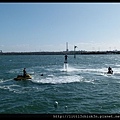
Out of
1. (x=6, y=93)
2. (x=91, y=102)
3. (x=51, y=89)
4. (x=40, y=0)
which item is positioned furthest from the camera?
(x=51, y=89)

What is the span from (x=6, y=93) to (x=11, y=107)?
664 cm

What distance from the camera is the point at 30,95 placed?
25.5 meters

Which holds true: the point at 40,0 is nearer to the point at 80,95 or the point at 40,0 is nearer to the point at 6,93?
the point at 80,95

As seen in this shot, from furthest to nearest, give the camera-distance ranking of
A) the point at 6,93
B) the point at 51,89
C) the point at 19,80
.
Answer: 1. the point at 19,80
2. the point at 51,89
3. the point at 6,93

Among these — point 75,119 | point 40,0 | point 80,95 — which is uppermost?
point 40,0

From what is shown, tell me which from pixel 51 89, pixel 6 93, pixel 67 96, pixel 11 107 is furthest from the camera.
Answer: pixel 51 89

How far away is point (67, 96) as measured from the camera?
81.9 feet

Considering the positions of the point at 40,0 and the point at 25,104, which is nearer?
the point at 40,0

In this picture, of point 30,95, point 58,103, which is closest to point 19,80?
A: point 30,95

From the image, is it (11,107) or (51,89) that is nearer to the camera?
(11,107)

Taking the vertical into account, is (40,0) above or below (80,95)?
above

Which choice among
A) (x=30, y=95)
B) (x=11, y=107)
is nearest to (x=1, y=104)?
(x=11, y=107)

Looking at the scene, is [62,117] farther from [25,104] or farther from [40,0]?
[25,104]

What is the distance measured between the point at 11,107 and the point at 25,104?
150cm
